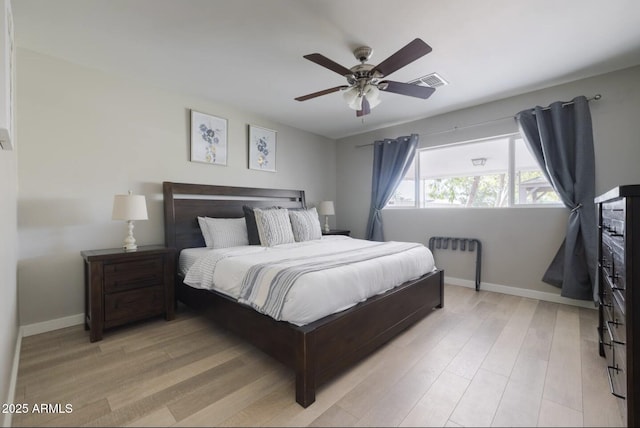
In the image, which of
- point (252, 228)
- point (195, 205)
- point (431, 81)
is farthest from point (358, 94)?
point (195, 205)

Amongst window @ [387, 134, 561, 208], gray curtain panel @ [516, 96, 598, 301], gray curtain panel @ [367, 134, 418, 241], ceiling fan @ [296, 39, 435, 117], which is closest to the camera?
ceiling fan @ [296, 39, 435, 117]

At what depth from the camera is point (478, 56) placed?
8.46 ft

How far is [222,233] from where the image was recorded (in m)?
3.13

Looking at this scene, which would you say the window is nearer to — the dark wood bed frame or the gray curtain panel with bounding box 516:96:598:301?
the gray curtain panel with bounding box 516:96:598:301

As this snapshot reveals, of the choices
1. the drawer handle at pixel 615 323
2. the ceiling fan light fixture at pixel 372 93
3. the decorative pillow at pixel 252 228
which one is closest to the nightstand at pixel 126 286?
the decorative pillow at pixel 252 228

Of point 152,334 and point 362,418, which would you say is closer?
point 362,418

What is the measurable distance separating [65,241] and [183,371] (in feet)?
6.12

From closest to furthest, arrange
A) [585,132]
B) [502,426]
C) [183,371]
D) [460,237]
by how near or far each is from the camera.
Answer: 1. [502,426]
2. [183,371]
3. [585,132]
4. [460,237]

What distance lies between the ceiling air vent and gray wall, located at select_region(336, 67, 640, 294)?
0.98 ft

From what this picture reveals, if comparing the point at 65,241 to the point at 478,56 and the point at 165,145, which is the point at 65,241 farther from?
the point at 478,56

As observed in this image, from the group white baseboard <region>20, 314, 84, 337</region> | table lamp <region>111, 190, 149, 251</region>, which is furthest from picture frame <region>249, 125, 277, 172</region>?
white baseboard <region>20, 314, 84, 337</region>

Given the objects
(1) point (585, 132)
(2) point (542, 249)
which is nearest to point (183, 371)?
(2) point (542, 249)

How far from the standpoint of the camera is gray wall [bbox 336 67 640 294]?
283 cm

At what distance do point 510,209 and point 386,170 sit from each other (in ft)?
6.05
